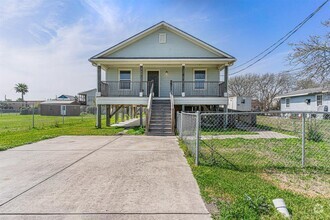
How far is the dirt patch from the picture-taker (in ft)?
12.5

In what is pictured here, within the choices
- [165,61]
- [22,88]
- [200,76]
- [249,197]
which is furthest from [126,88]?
[22,88]

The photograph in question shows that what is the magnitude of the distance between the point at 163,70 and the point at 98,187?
1318 centimetres

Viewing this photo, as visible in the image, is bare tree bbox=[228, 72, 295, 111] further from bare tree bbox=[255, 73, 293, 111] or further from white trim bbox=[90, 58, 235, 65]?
white trim bbox=[90, 58, 235, 65]

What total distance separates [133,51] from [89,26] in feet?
11.3

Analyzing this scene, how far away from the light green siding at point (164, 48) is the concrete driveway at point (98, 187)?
34.7 feet

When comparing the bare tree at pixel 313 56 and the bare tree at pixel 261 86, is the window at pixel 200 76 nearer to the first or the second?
the bare tree at pixel 313 56

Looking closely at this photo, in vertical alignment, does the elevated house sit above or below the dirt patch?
above

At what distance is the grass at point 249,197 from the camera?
2.90 metres

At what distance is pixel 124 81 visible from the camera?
1521cm

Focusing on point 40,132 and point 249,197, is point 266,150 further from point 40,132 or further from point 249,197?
point 40,132

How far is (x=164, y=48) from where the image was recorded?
15836 millimetres

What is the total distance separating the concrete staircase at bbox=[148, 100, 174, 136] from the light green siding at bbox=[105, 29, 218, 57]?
3.86 metres

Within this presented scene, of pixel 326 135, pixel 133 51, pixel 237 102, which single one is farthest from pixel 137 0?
pixel 237 102

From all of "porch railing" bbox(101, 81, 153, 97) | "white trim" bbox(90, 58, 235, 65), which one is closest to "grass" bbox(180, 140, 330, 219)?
"white trim" bbox(90, 58, 235, 65)
